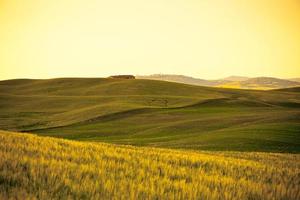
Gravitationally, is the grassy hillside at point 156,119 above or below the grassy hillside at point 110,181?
below

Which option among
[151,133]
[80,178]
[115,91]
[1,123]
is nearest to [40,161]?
[80,178]

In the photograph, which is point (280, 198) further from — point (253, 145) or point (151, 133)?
point (151, 133)

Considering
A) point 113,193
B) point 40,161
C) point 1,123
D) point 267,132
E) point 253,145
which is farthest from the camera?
point 1,123

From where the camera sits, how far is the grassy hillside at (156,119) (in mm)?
39156

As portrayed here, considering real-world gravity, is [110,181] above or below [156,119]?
above

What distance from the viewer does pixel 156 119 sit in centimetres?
6044

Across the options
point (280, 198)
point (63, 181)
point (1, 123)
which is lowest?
point (1, 123)

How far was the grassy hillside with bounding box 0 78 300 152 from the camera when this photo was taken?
128 ft

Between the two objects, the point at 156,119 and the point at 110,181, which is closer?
the point at 110,181

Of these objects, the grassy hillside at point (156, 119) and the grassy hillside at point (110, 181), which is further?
the grassy hillside at point (156, 119)

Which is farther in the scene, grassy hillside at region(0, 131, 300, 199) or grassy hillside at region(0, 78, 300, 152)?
grassy hillside at region(0, 78, 300, 152)

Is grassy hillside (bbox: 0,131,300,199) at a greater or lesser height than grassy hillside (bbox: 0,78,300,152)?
greater

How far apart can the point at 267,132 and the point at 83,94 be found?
7172 centimetres

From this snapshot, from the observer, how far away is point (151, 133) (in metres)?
Result: 48.5
